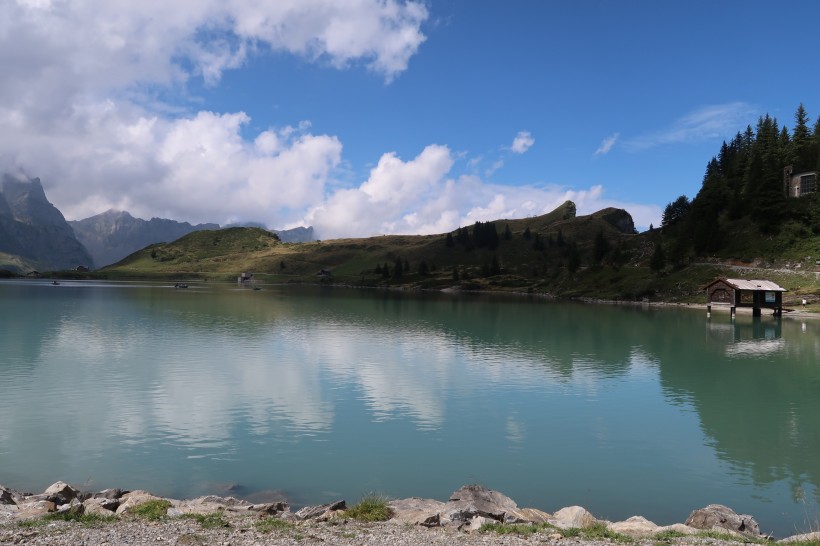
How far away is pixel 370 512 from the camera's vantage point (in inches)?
742

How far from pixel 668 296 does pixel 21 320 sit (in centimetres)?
16119

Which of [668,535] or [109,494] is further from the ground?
[668,535]

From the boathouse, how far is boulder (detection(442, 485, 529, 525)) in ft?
387

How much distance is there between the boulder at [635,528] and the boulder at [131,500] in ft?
53.3

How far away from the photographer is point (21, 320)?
90.0 metres

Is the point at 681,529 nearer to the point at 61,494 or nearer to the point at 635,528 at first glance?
the point at 635,528

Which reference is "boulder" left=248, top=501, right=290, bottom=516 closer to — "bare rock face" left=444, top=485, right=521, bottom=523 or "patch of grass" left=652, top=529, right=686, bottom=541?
"bare rock face" left=444, top=485, right=521, bottom=523

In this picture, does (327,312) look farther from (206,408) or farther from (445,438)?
(445,438)

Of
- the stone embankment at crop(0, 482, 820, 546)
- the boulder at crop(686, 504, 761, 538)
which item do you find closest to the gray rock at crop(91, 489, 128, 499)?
the stone embankment at crop(0, 482, 820, 546)

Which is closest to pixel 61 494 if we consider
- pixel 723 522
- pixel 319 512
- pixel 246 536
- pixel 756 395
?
pixel 246 536

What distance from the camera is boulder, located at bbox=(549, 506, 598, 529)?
18.3m

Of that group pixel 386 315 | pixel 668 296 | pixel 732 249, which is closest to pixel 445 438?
pixel 386 315

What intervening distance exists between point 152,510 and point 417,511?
9.03 meters

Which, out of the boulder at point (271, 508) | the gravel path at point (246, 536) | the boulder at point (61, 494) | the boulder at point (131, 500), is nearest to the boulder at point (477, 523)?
the gravel path at point (246, 536)
